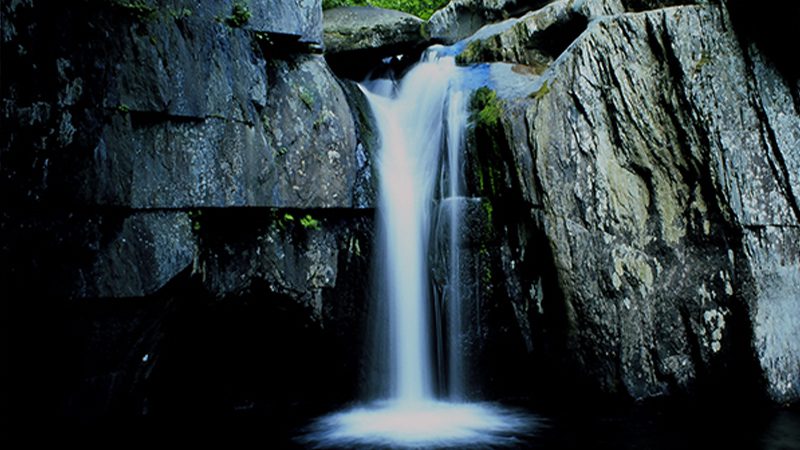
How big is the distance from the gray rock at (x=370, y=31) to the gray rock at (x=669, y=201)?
153 inches

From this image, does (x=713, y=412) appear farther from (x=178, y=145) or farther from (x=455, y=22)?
(x=455, y=22)

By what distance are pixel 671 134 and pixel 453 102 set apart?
299cm

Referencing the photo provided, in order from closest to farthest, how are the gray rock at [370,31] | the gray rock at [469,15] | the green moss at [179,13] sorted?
the green moss at [179,13]
the gray rock at [370,31]
the gray rock at [469,15]

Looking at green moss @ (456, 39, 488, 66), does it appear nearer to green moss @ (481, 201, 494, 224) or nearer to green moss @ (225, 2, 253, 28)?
green moss @ (481, 201, 494, 224)

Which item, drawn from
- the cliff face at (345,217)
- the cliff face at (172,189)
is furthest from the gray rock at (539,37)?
the cliff face at (172,189)

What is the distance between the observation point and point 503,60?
31.2ft

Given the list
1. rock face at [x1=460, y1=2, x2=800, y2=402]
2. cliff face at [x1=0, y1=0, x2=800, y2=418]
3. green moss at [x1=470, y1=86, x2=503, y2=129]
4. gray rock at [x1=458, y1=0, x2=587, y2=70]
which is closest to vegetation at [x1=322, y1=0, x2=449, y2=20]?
gray rock at [x1=458, y1=0, x2=587, y2=70]

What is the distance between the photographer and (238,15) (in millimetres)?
6941

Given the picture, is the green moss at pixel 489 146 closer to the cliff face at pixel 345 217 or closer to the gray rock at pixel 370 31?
the cliff face at pixel 345 217

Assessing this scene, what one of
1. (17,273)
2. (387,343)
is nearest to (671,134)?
(387,343)

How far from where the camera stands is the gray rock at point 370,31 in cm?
991

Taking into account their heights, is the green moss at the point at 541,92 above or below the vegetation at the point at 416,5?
below

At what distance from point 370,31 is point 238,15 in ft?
11.2

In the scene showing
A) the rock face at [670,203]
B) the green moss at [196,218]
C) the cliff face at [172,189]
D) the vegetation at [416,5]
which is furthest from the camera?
the vegetation at [416,5]
